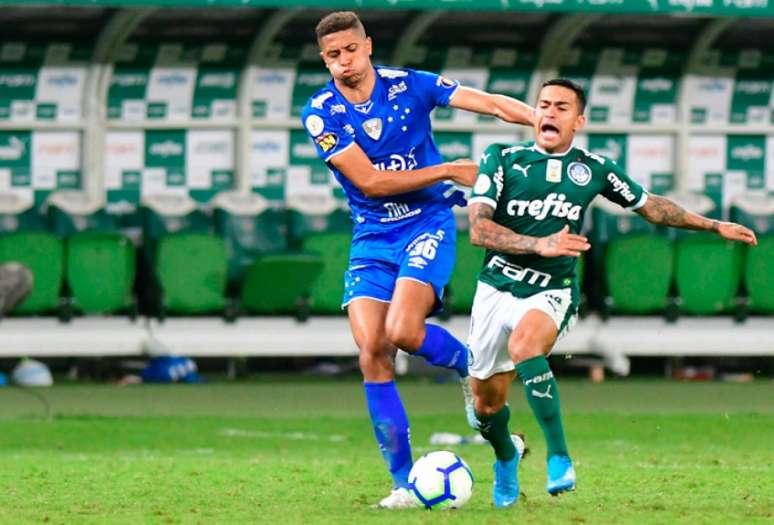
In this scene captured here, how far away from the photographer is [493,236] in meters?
8.47

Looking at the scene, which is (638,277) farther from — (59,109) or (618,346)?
(59,109)

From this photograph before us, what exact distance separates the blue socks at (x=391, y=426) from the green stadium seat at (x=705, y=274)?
Answer: 30.9ft

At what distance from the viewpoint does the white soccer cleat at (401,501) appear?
28.8ft

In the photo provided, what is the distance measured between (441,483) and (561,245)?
122 cm

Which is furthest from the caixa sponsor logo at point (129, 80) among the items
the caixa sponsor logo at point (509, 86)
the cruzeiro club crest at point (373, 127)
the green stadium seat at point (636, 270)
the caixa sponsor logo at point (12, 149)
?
the cruzeiro club crest at point (373, 127)

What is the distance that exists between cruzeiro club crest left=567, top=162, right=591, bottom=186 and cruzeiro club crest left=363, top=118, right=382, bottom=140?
3.05 feet

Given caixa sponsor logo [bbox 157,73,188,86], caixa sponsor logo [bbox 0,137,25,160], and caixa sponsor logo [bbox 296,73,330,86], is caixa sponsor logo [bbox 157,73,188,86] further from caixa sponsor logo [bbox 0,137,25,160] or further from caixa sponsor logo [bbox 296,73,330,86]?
caixa sponsor logo [bbox 0,137,25,160]

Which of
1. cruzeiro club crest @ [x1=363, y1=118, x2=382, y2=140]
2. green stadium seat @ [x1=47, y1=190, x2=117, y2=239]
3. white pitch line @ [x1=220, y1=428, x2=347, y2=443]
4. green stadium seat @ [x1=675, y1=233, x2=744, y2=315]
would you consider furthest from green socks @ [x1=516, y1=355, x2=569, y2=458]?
green stadium seat @ [x1=675, y1=233, x2=744, y2=315]

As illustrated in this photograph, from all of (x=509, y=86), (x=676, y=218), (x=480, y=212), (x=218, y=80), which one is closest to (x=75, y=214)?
(x=218, y=80)

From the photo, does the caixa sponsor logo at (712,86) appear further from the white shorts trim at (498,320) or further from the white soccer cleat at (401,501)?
the white soccer cleat at (401,501)

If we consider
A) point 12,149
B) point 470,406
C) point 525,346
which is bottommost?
point 470,406

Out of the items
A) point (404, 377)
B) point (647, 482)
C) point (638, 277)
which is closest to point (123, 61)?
point (404, 377)

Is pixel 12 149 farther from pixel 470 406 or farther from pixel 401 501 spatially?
pixel 401 501

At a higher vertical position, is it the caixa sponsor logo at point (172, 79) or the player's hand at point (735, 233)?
the caixa sponsor logo at point (172, 79)
